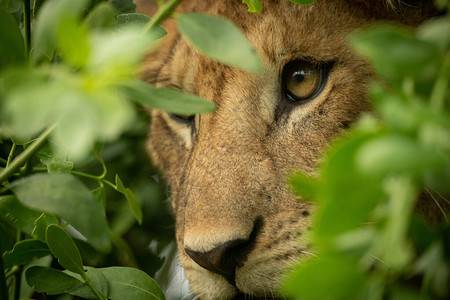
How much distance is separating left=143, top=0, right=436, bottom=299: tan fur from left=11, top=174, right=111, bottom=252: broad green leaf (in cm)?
72

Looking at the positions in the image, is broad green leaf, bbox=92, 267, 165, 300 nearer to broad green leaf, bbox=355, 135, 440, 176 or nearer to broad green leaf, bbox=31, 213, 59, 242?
broad green leaf, bbox=31, 213, 59, 242

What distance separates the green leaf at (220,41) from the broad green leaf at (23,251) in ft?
2.16

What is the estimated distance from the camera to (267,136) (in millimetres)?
1616

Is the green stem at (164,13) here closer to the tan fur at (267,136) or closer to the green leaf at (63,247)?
the green leaf at (63,247)

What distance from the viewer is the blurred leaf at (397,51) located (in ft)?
1.61

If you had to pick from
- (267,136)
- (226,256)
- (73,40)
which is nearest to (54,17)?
(73,40)

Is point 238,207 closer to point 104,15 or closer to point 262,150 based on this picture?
point 262,150

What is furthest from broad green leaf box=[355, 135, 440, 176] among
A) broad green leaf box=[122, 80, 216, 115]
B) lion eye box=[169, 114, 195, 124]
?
lion eye box=[169, 114, 195, 124]

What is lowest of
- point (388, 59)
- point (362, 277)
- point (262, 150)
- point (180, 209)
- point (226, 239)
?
point (180, 209)

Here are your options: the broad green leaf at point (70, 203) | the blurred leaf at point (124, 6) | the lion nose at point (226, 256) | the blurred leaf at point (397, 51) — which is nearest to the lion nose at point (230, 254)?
the lion nose at point (226, 256)

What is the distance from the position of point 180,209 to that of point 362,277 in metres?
1.40

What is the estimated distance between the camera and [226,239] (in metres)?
1.38

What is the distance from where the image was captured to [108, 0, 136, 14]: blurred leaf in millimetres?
1211

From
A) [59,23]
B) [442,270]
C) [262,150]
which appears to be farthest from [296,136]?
[59,23]
